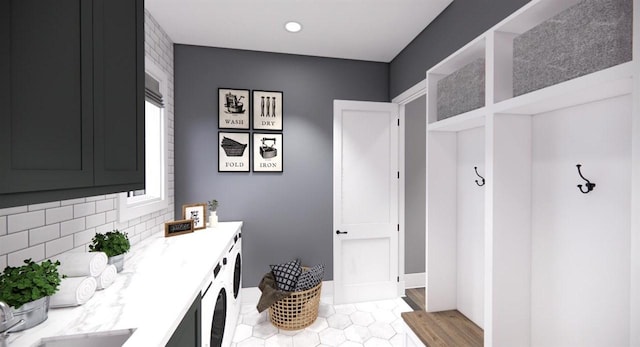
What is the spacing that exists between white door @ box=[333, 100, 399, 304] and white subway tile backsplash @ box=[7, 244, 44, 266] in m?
2.10

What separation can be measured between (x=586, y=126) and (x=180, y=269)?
6.25 feet

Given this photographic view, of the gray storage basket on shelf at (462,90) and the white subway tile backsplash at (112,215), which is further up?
the gray storage basket on shelf at (462,90)

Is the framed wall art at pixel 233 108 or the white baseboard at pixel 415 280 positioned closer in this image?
the framed wall art at pixel 233 108

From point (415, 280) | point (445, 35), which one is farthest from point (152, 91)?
point (415, 280)

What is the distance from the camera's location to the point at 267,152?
2.71 meters

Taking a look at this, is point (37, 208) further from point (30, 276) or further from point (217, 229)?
point (217, 229)

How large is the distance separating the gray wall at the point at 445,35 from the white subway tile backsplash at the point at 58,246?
2554 millimetres

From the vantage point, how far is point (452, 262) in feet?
5.51

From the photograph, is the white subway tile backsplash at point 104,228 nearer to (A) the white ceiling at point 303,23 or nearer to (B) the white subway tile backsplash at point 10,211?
(B) the white subway tile backsplash at point 10,211

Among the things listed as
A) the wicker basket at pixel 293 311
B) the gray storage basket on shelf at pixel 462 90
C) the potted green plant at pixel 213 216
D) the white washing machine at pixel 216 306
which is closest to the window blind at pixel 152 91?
the potted green plant at pixel 213 216

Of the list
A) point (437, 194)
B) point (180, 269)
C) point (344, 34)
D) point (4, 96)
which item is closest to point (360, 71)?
point (344, 34)

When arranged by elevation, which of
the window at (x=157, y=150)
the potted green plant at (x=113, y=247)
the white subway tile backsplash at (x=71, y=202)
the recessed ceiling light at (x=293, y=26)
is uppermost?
the recessed ceiling light at (x=293, y=26)

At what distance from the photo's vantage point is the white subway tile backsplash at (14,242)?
3.20ft

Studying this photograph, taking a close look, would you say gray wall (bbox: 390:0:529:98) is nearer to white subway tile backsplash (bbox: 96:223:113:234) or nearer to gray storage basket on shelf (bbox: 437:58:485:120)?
gray storage basket on shelf (bbox: 437:58:485:120)
